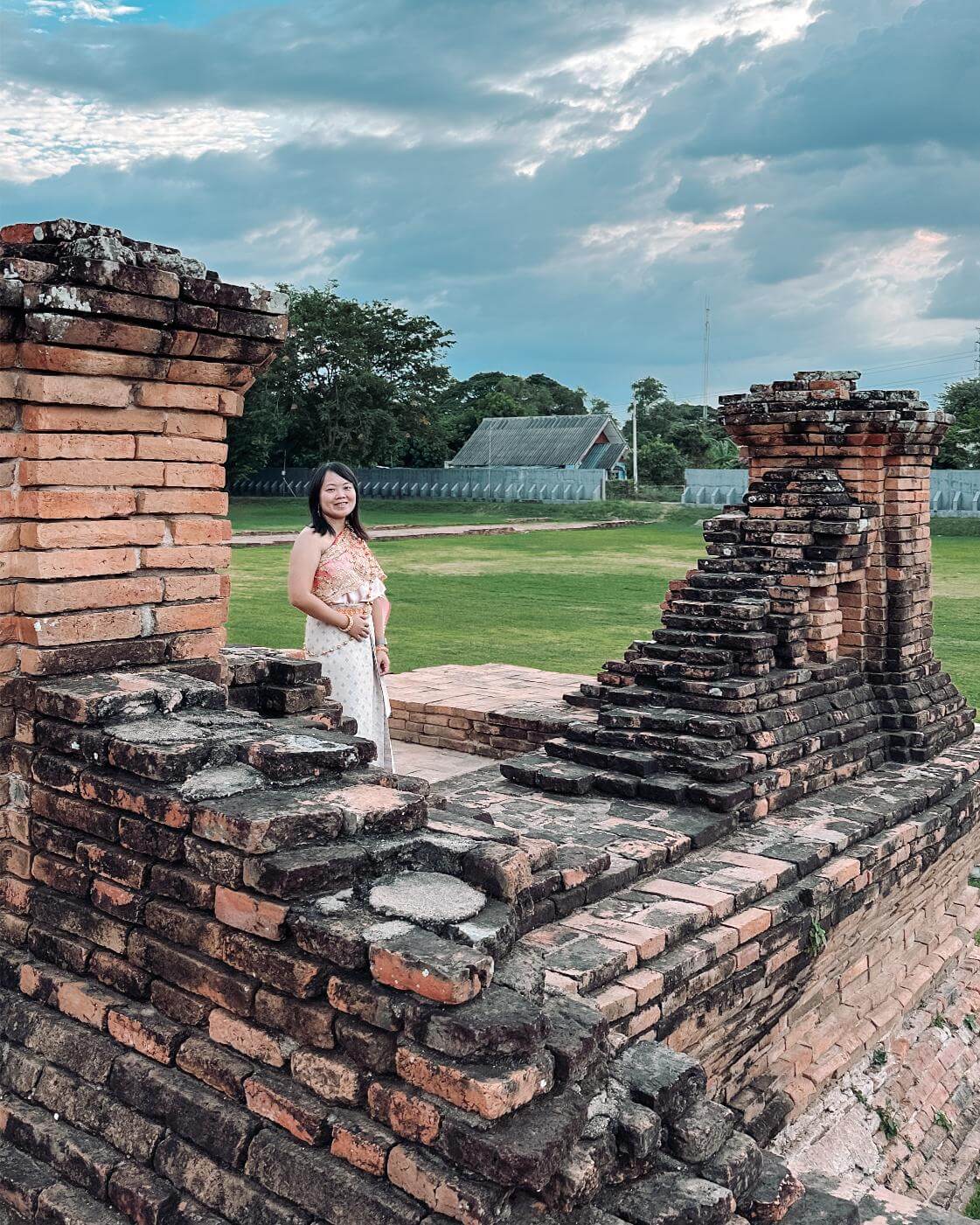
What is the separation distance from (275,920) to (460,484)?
3848cm

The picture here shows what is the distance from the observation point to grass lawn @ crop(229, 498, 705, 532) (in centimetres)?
3194

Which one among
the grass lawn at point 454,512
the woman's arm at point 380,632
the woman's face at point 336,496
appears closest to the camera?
the woman's face at point 336,496

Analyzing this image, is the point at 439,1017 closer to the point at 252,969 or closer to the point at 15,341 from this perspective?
the point at 252,969

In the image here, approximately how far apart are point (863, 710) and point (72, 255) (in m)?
4.97

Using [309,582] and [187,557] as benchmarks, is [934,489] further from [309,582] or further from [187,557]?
[187,557]

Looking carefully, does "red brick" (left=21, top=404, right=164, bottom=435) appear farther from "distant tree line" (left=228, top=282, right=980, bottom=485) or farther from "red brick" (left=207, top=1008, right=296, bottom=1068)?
"distant tree line" (left=228, top=282, right=980, bottom=485)

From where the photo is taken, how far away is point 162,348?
3.39 meters

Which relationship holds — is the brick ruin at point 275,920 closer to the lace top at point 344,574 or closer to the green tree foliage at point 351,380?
the lace top at point 344,574

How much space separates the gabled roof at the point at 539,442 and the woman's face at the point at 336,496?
40.0 meters

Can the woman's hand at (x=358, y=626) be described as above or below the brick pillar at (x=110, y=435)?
below

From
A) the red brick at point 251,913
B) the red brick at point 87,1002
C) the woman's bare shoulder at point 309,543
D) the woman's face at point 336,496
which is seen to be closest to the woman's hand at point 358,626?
the woman's bare shoulder at point 309,543

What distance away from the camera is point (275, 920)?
2.56 metres

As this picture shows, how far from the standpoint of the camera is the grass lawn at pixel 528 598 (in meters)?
12.3

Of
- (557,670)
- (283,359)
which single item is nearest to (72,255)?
(557,670)
